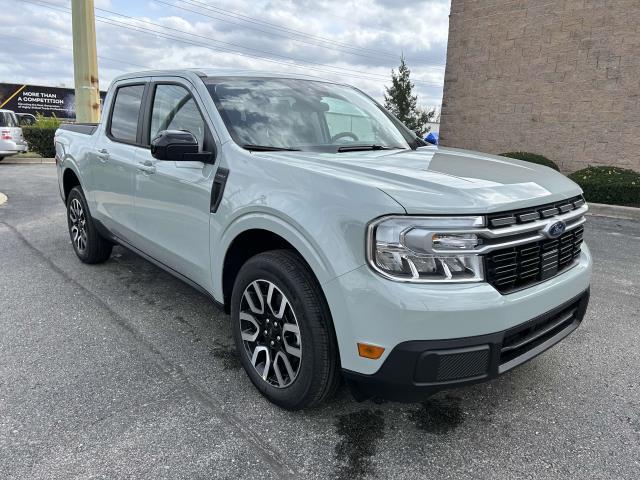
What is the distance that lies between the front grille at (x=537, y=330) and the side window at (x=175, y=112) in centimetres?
207

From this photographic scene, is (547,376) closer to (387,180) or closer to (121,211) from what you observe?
(387,180)

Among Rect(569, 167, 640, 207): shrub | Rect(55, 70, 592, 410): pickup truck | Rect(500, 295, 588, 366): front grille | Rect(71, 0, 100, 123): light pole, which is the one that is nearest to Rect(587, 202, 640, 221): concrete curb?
Rect(569, 167, 640, 207): shrub

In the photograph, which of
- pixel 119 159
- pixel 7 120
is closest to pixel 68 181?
pixel 119 159

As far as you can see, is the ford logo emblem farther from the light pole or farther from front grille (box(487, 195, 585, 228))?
the light pole

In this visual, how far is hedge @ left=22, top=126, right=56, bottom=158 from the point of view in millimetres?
17641

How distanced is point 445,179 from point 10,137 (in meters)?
17.4

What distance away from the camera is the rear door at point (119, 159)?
3877 mm

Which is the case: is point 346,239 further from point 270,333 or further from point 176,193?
point 176,193

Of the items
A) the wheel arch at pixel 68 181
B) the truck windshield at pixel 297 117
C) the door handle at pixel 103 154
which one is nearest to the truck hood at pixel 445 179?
the truck windshield at pixel 297 117

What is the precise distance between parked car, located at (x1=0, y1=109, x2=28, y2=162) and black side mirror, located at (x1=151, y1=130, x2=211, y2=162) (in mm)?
15727

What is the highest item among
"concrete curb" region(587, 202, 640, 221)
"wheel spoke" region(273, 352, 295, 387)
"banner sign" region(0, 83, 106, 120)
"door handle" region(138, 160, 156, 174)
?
"banner sign" region(0, 83, 106, 120)

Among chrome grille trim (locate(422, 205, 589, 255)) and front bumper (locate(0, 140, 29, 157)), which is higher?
chrome grille trim (locate(422, 205, 589, 255))

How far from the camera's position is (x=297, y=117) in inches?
127

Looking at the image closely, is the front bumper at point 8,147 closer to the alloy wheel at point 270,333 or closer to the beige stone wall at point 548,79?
the beige stone wall at point 548,79
